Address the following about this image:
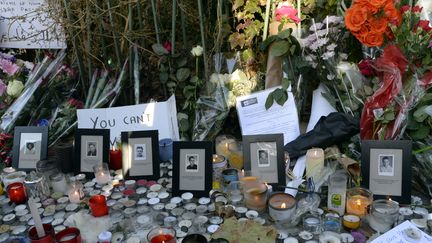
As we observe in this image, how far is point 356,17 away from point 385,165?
552 millimetres

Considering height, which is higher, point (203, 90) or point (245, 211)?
point (203, 90)

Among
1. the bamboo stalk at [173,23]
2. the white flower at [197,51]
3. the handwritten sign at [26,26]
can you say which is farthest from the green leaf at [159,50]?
the handwritten sign at [26,26]

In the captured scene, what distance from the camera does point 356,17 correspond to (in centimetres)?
142

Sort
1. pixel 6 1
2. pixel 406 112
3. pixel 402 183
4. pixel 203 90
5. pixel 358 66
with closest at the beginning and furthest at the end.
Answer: pixel 402 183 → pixel 406 112 → pixel 358 66 → pixel 203 90 → pixel 6 1

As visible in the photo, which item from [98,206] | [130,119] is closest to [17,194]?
[98,206]

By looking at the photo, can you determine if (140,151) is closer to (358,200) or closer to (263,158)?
(263,158)

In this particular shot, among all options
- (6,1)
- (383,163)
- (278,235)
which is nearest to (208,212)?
(278,235)

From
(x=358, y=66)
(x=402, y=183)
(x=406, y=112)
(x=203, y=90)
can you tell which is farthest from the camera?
(x=203, y=90)

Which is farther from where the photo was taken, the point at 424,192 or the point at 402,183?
the point at 424,192

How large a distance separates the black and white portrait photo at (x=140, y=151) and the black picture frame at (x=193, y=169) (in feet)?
0.56

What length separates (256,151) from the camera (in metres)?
1.39

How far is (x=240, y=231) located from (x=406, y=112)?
0.74 metres

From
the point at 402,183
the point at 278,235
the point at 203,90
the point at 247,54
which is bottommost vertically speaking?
the point at 278,235

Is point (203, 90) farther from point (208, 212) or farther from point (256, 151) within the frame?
point (208, 212)
